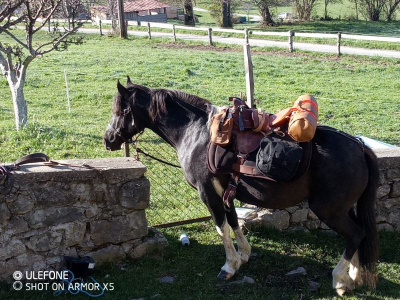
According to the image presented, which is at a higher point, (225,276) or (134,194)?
(134,194)

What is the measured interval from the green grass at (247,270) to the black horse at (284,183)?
20cm

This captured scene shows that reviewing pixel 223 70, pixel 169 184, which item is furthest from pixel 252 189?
pixel 223 70

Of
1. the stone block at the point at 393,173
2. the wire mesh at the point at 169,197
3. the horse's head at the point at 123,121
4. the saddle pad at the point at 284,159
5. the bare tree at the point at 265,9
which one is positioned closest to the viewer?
the saddle pad at the point at 284,159

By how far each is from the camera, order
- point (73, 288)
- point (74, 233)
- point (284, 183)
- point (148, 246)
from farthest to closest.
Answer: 1. point (148, 246)
2. point (74, 233)
3. point (73, 288)
4. point (284, 183)

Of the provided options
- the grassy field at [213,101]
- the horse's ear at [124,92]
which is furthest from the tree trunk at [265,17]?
the horse's ear at [124,92]

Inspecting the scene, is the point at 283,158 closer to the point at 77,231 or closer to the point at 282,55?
the point at 77,231

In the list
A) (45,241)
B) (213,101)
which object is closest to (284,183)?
(45,241)

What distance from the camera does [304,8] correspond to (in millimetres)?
40438

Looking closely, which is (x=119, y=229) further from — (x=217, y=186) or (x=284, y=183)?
(x=284, y=183)

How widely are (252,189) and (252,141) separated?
1.48 ft

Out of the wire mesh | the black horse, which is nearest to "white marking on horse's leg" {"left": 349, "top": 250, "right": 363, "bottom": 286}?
the black horse

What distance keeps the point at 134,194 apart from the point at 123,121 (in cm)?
77

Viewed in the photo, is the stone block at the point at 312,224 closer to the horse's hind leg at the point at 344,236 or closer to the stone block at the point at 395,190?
the stone block at the point at 395,190

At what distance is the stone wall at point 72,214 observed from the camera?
514 centimetres
